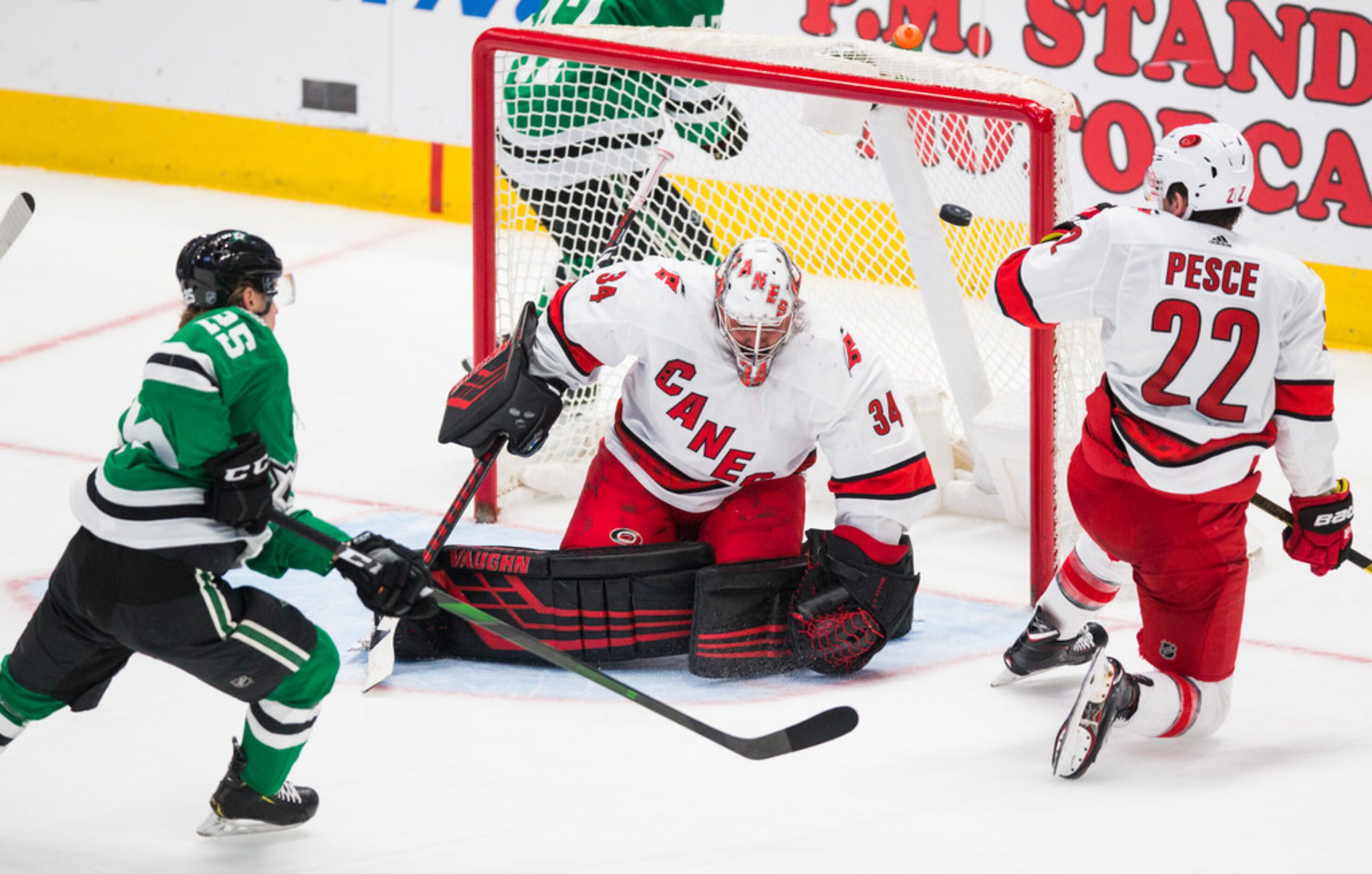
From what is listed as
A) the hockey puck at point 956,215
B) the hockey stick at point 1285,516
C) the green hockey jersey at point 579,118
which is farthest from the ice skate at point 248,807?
the green hockey jersey at point 579,118

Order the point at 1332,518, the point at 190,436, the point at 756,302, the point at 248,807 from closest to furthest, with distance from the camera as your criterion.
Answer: the point at 190,436
the point at 248,807
the point at 1332,518
the point at 756,302

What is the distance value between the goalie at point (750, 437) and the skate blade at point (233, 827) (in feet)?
2.67

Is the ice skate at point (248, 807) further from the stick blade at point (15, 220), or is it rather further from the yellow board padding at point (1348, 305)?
the yellow board padding at point (1348, 305)

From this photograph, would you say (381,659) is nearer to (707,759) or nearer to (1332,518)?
(707,759)

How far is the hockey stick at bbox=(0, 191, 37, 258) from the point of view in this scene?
10.0ft

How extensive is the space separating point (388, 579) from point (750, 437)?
1.00 metres

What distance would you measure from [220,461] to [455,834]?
2.28 feet

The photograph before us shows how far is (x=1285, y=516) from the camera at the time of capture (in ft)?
11.2

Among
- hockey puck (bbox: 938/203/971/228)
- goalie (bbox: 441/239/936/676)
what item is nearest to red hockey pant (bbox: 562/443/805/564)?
goalie (bbox: 441/239/936/676)

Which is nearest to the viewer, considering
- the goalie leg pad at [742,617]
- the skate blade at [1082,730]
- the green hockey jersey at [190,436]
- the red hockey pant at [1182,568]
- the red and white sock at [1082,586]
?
the green hockey jersey at [190,436]

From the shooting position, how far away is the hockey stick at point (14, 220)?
120 inches

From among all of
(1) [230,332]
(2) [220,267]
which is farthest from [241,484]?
(2) [220,267]

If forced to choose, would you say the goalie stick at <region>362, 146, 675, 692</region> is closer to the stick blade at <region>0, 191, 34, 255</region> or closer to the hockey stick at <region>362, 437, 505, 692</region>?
Result: the hockey stick at <region>362, 437, 505, 692</region>

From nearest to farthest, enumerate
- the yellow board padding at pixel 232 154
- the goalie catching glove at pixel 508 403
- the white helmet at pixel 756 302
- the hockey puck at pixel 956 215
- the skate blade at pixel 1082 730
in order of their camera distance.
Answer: the skate blade at pixel 1082 730
the white helmet at pixel 756 302
the goalie catching glove at pixel 508 403
the hockey puck at pixel 956 215
the yellow board padding at pixel 232 154
